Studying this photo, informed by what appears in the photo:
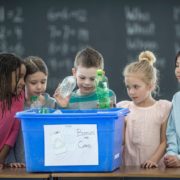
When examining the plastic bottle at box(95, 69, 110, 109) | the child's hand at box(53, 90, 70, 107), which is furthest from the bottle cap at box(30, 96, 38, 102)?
the plastic bottle at box(95, 69, 110, 109)

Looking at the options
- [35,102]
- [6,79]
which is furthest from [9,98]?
[35,102]

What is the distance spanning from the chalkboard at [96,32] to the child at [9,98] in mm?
1927

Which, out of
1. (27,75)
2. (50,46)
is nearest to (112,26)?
(50,46)

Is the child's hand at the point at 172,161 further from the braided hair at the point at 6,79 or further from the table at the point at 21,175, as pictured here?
the braided hair at the point at 6,79

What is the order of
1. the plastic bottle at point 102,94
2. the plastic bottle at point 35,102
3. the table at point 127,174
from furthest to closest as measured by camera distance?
the plastic bottle at point 35,102, the plastic bottle at point 102,94, the table at point 127,174

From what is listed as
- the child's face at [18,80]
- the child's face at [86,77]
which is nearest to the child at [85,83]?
the child's face at [86,77]

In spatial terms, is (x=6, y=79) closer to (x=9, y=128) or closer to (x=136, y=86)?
(x=9, y=128)

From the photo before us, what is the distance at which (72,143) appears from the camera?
208cm

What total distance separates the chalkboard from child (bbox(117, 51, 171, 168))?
1749 mm

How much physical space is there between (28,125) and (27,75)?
0.58 m

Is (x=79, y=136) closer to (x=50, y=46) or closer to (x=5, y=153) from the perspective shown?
(x=5, y=153)

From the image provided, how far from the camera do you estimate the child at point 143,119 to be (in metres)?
2.49

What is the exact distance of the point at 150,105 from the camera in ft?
8.52

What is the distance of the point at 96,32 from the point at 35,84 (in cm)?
183
